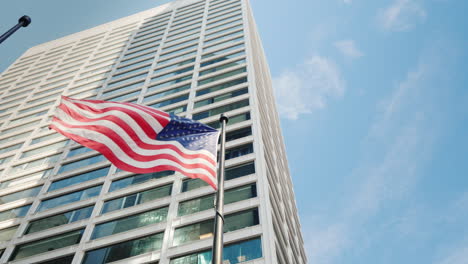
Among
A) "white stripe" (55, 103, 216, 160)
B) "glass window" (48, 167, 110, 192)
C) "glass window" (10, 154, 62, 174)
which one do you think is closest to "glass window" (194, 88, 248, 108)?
"glass window" (48, 167, 110, 192)

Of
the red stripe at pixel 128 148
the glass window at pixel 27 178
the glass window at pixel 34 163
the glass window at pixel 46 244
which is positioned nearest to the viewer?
the red stripe at pixel 128 148

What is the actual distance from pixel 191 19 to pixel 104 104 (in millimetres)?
53340

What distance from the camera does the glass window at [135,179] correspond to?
29777 mm

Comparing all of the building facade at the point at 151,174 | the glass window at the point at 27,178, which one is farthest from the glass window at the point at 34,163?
the glass window at the point at 27,178

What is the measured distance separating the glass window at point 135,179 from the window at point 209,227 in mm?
6528

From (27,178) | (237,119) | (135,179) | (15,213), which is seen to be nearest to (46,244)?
(15,213)

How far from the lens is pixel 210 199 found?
85.5ft

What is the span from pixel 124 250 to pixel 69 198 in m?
10.1

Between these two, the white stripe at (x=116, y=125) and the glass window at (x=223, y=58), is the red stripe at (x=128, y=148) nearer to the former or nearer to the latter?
the white stripe at (x=116, y=125)

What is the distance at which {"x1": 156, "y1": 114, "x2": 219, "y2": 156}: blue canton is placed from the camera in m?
11.2

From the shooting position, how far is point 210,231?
2372 cm

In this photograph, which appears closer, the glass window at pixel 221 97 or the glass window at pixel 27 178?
the glass window at pixel 27 178

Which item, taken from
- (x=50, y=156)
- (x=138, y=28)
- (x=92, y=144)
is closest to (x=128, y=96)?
(x=50, y=156)

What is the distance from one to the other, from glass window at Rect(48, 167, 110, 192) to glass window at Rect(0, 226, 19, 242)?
14.2 ft
